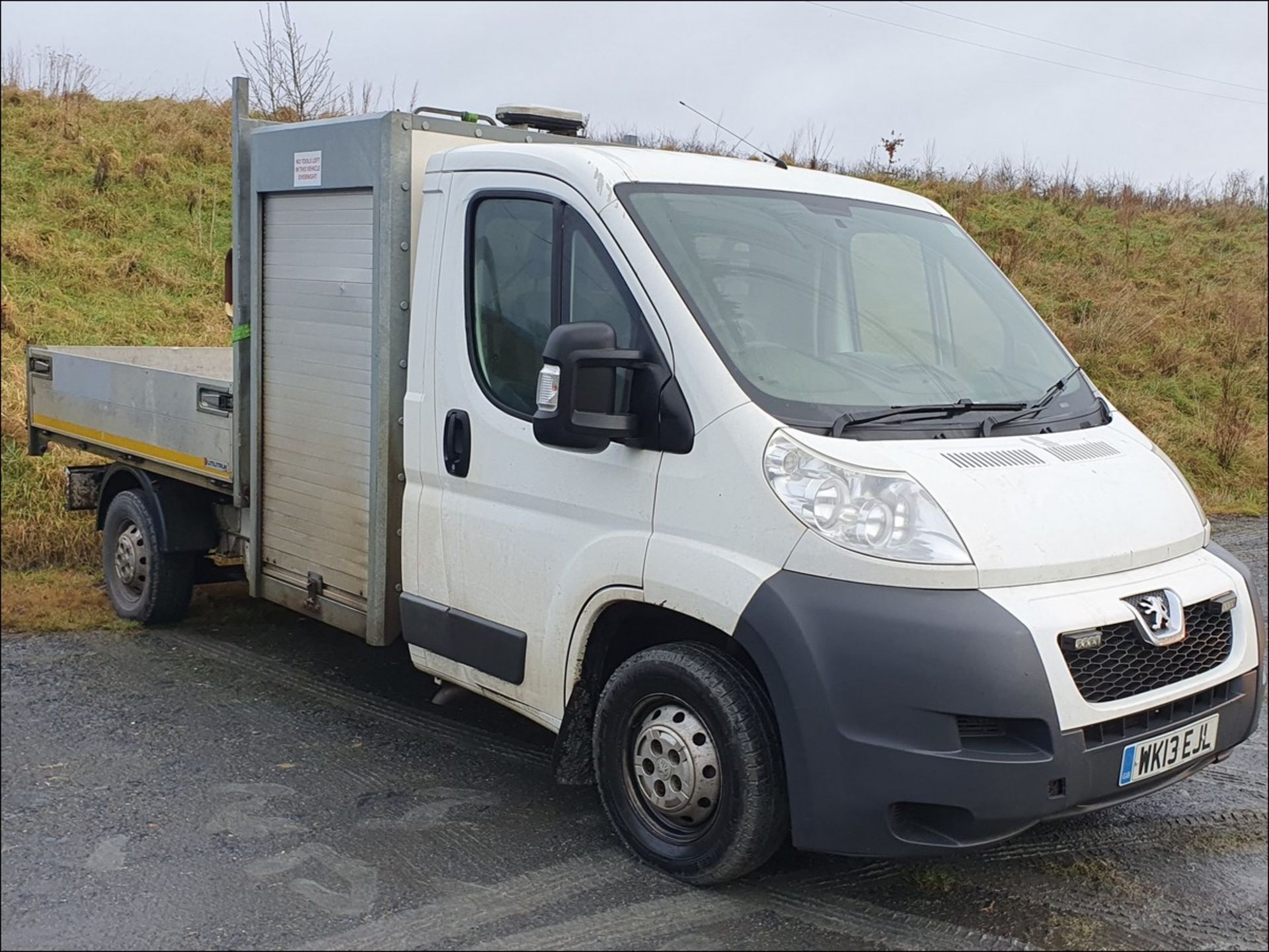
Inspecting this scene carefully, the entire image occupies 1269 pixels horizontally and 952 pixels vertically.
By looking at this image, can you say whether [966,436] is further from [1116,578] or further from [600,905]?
[600,905]

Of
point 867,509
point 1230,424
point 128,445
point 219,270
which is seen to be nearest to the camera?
point 867,509

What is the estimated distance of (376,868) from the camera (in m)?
3.94

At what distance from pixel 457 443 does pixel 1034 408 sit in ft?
6.46

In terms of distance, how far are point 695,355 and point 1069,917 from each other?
1985 millimetres

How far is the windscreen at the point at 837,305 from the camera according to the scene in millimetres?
3848

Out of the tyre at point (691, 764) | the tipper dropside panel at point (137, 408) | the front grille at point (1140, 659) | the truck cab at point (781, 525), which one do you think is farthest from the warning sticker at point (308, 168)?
the front grille at point (1140, 659)

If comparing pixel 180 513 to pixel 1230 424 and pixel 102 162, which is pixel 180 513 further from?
pixel 102 162

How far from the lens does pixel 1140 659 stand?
351 cm

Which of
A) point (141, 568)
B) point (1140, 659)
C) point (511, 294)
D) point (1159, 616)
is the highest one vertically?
point (511, 294)

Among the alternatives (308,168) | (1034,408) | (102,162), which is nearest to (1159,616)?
(1034,408)

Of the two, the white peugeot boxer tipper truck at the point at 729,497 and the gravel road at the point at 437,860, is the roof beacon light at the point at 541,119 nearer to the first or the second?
the white peugeot boxer tipper truck at the point at 729,497

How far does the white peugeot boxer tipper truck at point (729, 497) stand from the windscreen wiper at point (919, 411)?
13mm

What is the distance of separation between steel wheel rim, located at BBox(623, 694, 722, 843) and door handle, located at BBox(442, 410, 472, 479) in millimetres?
1127

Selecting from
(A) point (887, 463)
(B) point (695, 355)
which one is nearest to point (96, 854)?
(B) point (695, 355)
